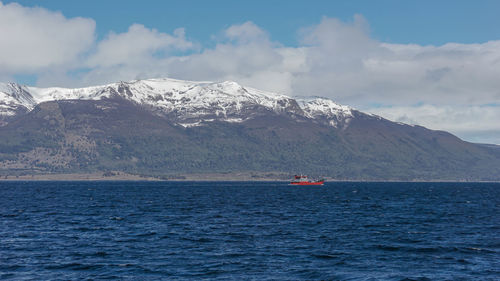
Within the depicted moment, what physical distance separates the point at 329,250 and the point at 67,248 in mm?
35275

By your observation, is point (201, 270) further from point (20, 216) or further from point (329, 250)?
point (20, 216)

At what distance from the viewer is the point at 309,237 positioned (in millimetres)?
90562

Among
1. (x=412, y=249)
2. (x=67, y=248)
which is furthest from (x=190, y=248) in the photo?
(x=412, y=249)

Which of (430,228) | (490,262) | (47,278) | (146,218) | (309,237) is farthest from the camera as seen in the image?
(146,218)

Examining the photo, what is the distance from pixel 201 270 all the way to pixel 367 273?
18.2 meters

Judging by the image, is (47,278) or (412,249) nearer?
(47,278)

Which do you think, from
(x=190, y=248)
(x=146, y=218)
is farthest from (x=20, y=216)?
(x=190, y=248)

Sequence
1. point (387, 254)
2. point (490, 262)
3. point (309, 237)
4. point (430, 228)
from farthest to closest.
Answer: point (430, 228)
point (309, 237)
point (387, 254)
point (490, 262)

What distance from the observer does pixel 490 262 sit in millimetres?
68750

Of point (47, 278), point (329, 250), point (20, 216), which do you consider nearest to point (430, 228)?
point (329, 250)

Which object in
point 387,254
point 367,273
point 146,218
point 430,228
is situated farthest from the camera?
point 146,218

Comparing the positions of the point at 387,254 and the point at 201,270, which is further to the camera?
the point at 387,254

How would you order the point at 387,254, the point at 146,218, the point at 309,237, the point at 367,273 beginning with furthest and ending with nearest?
1. the point at 146,218
2. the point at 309,237
3. the point at 387,254
4. the point at 367,273

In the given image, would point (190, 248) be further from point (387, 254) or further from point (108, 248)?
point (387, 254)
